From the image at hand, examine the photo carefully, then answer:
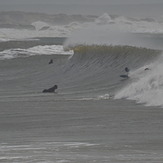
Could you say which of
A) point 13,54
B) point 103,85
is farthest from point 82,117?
point 13,54

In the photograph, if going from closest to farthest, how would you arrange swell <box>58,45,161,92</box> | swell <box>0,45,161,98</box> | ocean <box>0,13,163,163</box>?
ocean <box>0,13,163,163</box> → swell <box>0,45,161,98</box> → swell <box>58,45,161,92</box>

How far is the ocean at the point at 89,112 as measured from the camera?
15.1 metres

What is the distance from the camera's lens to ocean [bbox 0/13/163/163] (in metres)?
15.1

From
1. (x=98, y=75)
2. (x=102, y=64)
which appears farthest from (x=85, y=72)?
(x=98, y=75)

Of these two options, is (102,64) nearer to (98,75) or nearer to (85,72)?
(85,72)

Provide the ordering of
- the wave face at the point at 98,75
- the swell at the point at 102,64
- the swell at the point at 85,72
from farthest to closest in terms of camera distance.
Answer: the swell at the point at 102,64, the swell at the point at 85,72, the wave face at the point at 98,75

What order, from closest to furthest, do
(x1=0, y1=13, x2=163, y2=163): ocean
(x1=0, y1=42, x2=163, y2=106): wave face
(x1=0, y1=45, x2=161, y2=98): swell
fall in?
(x1=0, y1=13, x2=163, y2=163): ocean, (x1=0, y1=42, x2=163, y2=106): wave face, (x1=0, y1=45, x2=161, y2=98): swell

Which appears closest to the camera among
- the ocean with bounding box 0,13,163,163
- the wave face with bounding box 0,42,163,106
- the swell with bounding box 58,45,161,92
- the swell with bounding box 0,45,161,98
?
the ocean with bounding box 0,13,163,163

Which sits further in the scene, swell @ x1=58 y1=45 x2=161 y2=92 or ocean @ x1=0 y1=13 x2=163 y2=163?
swell @ x1=58 y1=45 x2=161 y2=92

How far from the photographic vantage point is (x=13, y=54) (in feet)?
218

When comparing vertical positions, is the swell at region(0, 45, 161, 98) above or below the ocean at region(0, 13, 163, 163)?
above

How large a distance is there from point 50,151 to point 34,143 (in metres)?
1.30

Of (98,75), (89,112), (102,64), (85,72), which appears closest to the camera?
(89,112)

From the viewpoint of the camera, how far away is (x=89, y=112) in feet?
72.4
